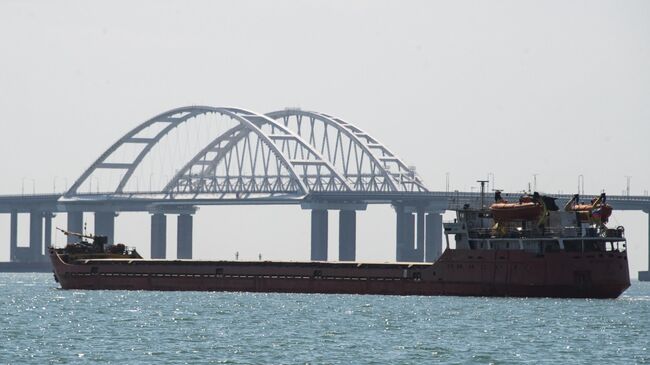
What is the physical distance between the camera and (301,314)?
88.4 meters

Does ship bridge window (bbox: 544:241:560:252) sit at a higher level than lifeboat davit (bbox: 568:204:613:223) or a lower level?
lower

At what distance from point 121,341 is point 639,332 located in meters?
24.4

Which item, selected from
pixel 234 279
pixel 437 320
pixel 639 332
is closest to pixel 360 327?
pixel 437 320

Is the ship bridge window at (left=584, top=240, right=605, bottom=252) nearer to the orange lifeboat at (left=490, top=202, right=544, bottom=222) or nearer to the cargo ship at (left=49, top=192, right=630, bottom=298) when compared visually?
the cargo ship at (left=49, top=192, right=630, bottom=298)

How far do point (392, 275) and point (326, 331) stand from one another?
3230 centimetres

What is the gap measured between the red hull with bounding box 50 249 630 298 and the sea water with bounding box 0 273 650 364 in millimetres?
1107

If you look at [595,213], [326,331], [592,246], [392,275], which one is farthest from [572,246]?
[326,331]

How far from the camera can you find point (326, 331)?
75.7 meters

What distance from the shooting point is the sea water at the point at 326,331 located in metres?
64.1

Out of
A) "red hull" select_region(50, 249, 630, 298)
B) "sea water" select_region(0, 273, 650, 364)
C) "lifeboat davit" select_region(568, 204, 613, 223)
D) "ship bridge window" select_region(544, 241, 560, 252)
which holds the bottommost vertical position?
"sea water" select_region(0, 273, 650, 364)

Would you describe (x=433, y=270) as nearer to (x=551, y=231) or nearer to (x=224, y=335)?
(x=551, y=231)

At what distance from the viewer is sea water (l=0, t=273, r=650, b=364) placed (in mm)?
64062

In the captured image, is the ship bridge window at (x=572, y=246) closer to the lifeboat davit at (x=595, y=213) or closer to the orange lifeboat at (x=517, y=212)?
the lifeboat davit at (x=595, y=213)

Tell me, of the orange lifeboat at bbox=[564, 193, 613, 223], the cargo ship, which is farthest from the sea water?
the orange lifeboat at bbox=[564, 193, 613, 223]
